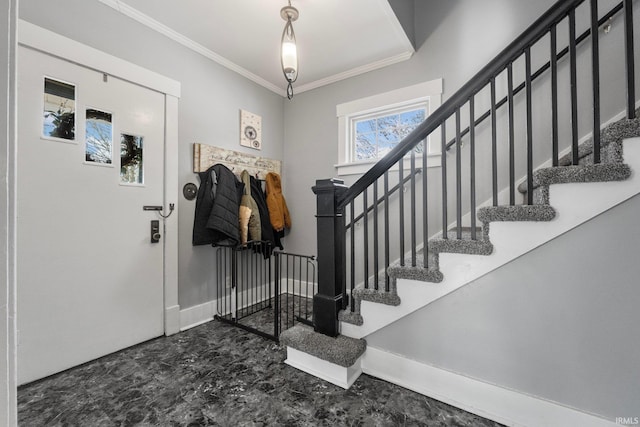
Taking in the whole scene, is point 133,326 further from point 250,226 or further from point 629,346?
point 629,346

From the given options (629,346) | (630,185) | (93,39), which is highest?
(93,39)

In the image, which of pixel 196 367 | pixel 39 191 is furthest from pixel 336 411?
pixel 39 191

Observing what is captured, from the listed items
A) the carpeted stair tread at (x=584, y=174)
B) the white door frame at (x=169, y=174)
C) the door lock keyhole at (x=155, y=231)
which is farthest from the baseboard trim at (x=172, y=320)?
the carpeted stair tread at (x=584, y=174)

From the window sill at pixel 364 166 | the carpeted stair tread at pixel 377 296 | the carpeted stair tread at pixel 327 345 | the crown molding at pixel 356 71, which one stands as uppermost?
the crown molding at pixel 356 71

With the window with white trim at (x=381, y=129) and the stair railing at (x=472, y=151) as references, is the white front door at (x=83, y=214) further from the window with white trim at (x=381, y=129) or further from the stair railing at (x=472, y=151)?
the window with white trim at (x=381, y=129)

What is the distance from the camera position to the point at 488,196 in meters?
2.18

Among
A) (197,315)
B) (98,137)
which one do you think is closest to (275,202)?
(197,315)

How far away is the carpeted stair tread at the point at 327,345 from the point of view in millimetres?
1572

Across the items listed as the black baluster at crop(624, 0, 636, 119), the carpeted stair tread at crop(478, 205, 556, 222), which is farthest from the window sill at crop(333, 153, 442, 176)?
the black baluster at crop(624, 0, 636, 119)

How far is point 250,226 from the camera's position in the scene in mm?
2680

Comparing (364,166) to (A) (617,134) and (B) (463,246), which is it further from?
(A) (617,134)

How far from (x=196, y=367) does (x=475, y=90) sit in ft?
8.12

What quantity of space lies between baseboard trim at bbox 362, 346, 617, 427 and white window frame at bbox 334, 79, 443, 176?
1.73 metres

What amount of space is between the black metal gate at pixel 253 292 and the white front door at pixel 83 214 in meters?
0.61
